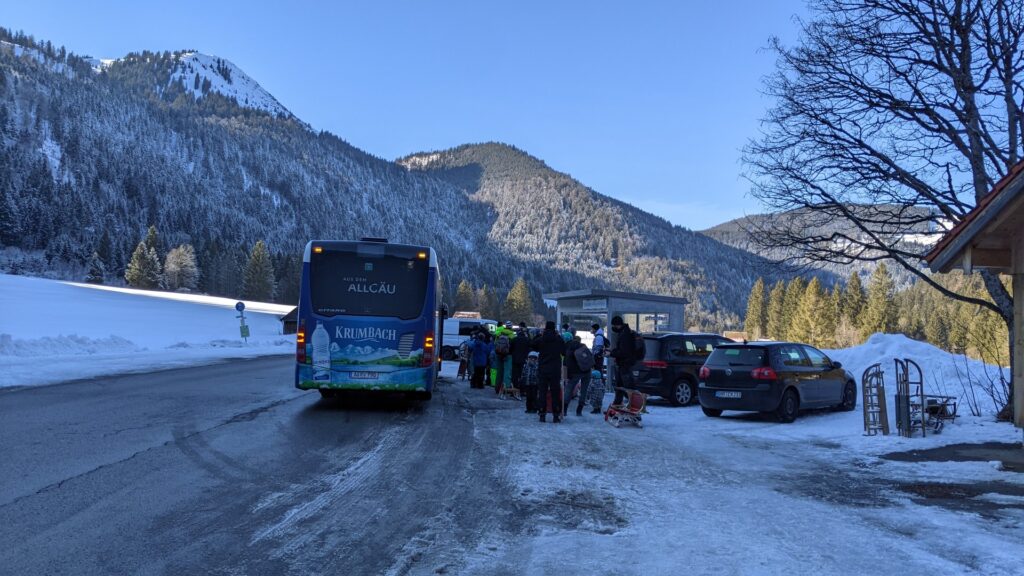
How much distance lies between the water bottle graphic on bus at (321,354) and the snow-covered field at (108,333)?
7.14 m

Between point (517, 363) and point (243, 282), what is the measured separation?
108260 mm

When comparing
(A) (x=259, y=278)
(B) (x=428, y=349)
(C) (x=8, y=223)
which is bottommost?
(B) (x=428, y=349)

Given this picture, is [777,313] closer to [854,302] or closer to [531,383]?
[854,302]

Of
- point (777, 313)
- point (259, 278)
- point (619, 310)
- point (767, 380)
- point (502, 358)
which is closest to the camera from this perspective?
point (767, 380)

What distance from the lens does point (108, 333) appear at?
4119cm

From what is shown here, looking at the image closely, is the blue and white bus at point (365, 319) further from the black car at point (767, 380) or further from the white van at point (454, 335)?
the white van at point (454, 335)

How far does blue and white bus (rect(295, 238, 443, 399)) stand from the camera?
11992 mm

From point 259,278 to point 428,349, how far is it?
105988mm

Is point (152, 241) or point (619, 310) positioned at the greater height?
point (152, 241)

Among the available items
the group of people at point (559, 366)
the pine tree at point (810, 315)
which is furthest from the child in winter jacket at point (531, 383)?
the pine tree at point (810, 315)

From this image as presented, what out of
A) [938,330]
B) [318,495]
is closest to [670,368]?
[318,495]

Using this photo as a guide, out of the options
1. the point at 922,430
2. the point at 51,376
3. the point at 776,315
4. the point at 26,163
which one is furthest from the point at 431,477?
the point at 26,163

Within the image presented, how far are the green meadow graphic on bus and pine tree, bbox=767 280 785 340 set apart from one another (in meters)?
105

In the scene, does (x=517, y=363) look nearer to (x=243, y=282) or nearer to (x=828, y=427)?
(x=828, y=427)
